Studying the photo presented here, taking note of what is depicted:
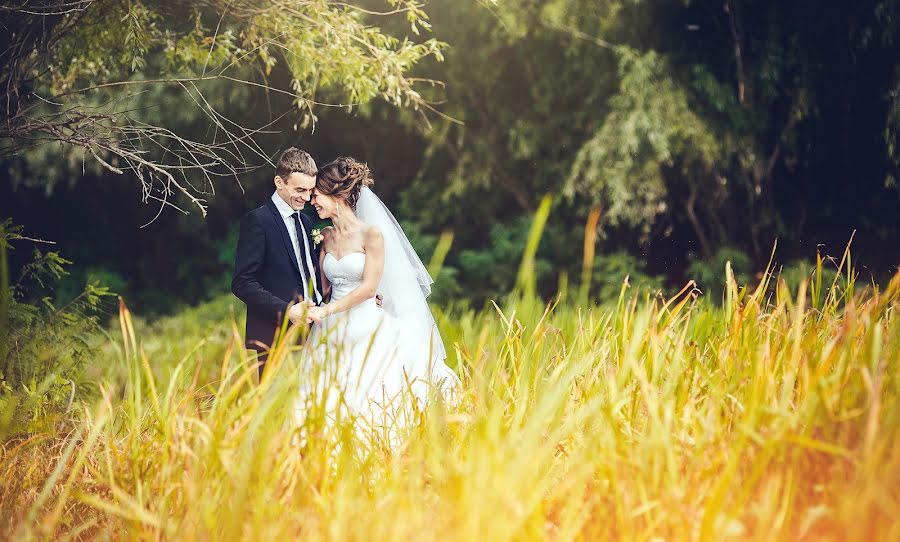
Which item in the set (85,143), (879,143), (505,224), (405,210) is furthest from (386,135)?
(85,143)

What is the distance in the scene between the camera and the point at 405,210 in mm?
11977

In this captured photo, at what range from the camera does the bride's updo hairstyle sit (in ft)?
A: 14.4

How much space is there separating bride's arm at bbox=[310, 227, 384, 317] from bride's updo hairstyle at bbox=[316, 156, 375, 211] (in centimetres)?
27

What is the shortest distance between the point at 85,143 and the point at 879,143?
747cm

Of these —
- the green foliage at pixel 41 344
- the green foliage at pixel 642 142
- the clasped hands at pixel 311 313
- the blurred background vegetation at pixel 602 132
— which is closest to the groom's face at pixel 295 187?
the clasped hands at pixel 311 313

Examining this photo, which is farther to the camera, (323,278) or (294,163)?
(323,278)

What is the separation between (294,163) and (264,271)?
1.95 ft

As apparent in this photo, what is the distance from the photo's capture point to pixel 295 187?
14.5 ft

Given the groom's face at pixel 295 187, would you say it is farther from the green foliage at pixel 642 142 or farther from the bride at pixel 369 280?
the green foliage at pixel 642 142

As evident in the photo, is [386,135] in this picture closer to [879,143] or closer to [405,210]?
[405,210]

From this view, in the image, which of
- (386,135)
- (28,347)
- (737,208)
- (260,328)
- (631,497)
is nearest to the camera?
(631,497)

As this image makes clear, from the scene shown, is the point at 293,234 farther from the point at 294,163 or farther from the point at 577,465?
the point at 577,465

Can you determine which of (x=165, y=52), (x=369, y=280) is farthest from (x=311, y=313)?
(x=165, y=52)

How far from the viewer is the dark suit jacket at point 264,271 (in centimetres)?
427
